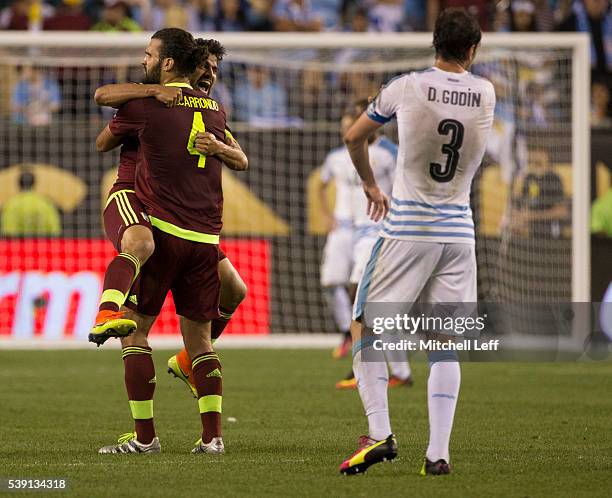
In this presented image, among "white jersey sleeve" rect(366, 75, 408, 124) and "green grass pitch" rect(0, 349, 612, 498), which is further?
"white jersey sleeve" rect(366, 75, 408, 124)

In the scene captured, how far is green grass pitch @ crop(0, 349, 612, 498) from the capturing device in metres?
6.24

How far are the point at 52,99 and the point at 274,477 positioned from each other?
38.2 feet

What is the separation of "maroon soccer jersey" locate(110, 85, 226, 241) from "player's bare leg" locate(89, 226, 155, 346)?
18 centimetres

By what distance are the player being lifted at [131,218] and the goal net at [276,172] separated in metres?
8.12

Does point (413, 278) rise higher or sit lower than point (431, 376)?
higher

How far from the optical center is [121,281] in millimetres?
6867

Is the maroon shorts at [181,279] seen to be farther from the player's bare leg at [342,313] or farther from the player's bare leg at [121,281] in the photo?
the player's bare leg at [342,313]

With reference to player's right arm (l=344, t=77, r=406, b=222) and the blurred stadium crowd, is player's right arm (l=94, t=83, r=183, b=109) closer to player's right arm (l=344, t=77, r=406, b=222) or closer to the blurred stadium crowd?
player's right arm (l=344, t=77, r=406, b=222)

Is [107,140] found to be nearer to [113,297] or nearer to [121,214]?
[121,214]

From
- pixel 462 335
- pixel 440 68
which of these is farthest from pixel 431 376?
pixel 440 68

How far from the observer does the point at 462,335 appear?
6539mm

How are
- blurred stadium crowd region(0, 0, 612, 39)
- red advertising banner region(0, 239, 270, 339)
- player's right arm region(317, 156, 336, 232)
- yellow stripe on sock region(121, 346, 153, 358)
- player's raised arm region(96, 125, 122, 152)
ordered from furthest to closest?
blurred stadium crowd region(0, 0, 612, 39)
red advertising banner region(0, 239, 270, 339)
player's right arm region(317, 156, 336, 232)
yellow stripe on sock region(121, 346, 153, 358)
player's raised arm region(96, 125, 122, 152)

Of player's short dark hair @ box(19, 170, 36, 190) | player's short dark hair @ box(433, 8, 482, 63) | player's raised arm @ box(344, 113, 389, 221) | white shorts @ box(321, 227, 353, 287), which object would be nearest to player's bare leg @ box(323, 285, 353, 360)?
white shorts @ box(321, 227, 353, 287)

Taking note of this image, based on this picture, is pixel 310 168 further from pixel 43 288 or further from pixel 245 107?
pixel 43 288
